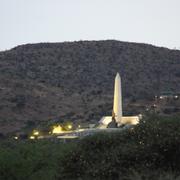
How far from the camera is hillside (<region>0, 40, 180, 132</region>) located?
3231 inches

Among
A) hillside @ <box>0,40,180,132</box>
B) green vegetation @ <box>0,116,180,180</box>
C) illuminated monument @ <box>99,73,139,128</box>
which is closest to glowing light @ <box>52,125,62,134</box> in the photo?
illuminated monument @ <box>99,73,139,128</box>

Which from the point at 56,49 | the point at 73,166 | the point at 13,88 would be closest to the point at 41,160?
the point at 73,166

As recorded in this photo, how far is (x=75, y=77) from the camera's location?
105875 millimetres

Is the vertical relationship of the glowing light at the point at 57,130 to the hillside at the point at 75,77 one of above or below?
below

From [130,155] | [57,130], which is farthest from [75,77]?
[130,155]

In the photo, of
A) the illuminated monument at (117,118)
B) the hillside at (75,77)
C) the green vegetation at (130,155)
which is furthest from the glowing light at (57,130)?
the green vegetation at (130,155)

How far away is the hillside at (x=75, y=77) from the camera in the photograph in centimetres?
8206

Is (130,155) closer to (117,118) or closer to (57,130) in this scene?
(57,130)

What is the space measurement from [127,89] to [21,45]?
34.5m

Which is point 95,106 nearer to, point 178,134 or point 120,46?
point 120,46

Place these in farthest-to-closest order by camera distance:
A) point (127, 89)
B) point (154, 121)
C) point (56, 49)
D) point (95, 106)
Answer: point (56, 49)
point (127, 89)
point (95, 106)
point (154, 121)

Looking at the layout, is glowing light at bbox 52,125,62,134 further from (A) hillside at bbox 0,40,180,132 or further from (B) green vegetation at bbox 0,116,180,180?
(B) green vegetation at bbox 0,116,180,180

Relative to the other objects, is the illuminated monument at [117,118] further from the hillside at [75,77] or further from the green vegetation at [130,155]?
the green vegetation at [130,155]

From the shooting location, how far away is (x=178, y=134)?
20938 mm
